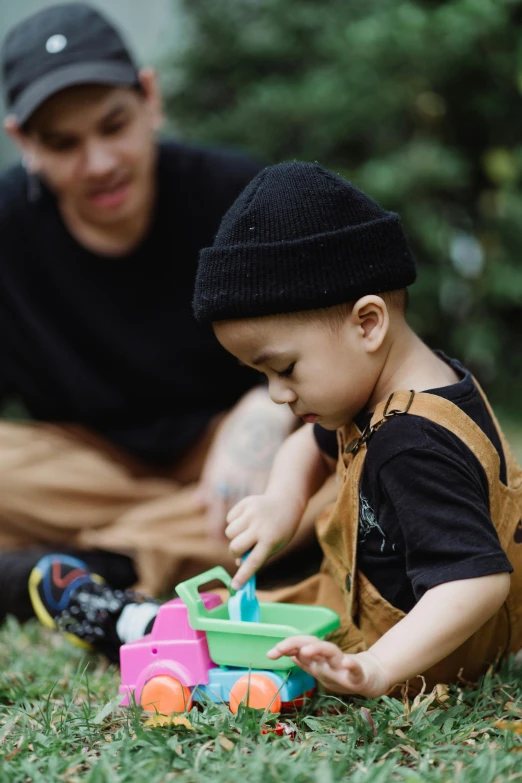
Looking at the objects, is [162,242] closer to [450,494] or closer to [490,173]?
[450,494]

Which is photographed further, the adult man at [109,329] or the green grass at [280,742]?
the adult man at [109,329]

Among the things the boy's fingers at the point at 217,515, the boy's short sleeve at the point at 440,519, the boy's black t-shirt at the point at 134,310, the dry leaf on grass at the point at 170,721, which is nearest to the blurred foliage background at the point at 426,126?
the boy's black t-shirt at the point at 134,310

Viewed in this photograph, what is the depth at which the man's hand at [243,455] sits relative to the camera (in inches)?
102

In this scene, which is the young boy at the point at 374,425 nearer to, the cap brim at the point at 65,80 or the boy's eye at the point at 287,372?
the boy's eye at the point at 287,372

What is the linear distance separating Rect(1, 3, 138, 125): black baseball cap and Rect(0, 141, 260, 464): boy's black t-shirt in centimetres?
42

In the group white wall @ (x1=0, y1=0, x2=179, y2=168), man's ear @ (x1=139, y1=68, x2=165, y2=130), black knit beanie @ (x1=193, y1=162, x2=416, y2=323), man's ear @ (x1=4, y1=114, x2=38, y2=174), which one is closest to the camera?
black knit beanie @ (x1=193, y1=162, x2=416, y2=323)

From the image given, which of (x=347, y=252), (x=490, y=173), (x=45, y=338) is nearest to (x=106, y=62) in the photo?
(x=45, y=338)

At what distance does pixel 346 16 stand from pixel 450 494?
5.08 meters

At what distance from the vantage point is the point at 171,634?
5.98 feet

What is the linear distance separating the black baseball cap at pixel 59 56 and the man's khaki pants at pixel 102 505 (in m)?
1.08

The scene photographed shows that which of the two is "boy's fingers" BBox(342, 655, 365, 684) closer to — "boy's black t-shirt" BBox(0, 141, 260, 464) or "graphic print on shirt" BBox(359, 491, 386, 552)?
"graphic print on shirt" BBox(359, 491, 386, 552)

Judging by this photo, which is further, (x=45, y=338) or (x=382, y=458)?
(x=45, y=338)

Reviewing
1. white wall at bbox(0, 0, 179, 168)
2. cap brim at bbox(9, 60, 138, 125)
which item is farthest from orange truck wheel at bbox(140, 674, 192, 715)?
white wall at bbox(0, 0, 179, 168)

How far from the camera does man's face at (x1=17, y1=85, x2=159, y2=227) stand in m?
2.69
